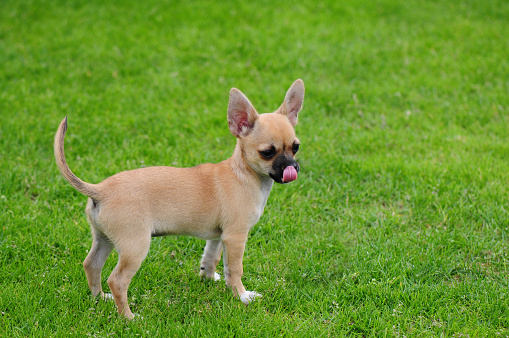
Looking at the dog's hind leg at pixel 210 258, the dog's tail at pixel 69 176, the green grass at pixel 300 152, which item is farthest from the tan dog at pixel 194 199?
the green grass at pixel 300 152

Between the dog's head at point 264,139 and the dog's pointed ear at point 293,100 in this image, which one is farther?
the dog's pointed ear at point 293,100

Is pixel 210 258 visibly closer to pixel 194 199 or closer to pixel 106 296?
pixel 194 199

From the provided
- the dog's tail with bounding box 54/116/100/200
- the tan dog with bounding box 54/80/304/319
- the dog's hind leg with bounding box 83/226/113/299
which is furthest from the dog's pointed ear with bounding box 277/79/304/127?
the dog's hind leg with bounding box 83/226/113/299

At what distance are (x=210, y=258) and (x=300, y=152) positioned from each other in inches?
103

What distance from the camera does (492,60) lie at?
9.09 m

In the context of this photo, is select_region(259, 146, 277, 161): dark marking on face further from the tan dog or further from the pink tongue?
the pink tongue

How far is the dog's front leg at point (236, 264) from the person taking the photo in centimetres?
422

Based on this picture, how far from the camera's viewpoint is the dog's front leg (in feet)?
13.8

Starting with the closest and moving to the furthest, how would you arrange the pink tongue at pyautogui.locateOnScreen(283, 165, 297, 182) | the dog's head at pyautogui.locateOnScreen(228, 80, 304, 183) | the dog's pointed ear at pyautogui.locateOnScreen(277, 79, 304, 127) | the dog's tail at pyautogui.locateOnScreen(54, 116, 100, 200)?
the dog's tail at pyautogui.locateOnScreen(54, 116, 100, 200), the pink tongue at pyautogui.locateOnScreen(283, 165, 297, 182), the dog's head at pyautogui.locateOnScreen(228, 80, 304, 183), the dog's pointed ear at pyautogui.locateOnScreen(277, 79, 304, 127)

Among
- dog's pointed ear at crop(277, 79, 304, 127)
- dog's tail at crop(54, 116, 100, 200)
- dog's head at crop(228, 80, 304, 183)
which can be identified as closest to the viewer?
dog's tail at crop(54, 116, 100, 200)

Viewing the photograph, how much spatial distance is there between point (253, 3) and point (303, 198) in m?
6.38

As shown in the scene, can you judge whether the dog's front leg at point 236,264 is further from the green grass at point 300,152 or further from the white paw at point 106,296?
the white paw at point 106,296

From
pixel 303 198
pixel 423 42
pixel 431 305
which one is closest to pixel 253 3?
pixel 423 42

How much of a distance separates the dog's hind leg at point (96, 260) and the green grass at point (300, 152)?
16 cm
